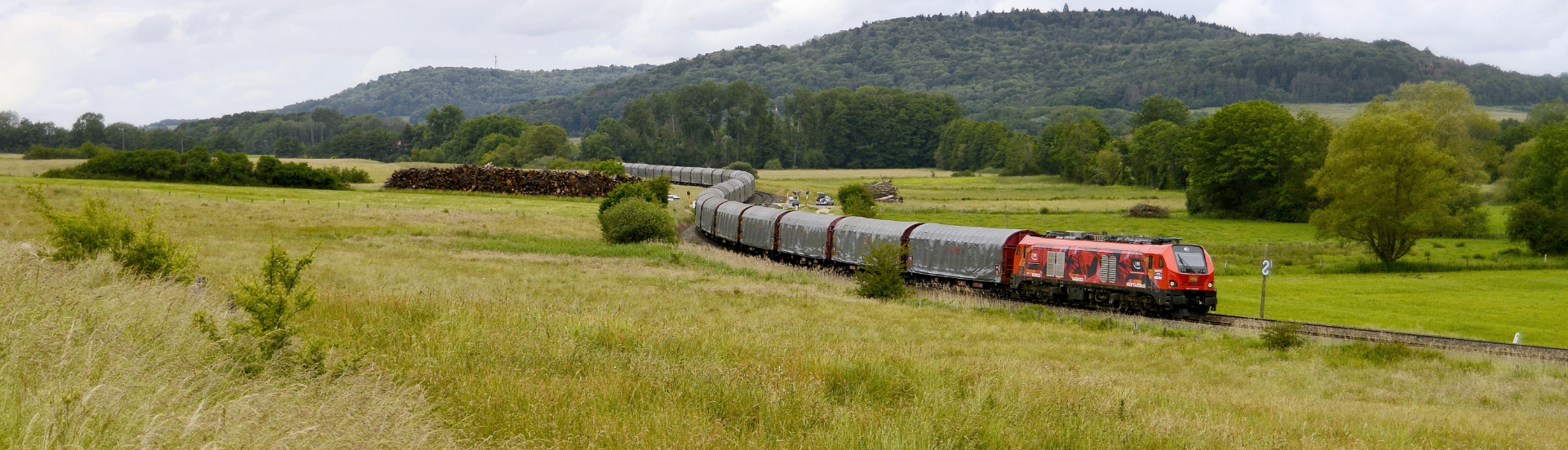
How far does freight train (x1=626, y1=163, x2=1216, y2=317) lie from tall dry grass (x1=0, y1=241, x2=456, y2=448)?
1004 inches

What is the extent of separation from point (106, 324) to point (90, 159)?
277 ft

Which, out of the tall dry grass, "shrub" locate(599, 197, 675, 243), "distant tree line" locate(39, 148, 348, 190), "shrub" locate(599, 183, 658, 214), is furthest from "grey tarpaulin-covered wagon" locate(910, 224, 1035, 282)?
"distant tree line" locate(39, 148, 348, 190)

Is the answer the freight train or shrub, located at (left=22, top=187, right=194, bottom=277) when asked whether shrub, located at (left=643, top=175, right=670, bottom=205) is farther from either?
shrub, located at (left=22, top=187, right=194, bottom=277)

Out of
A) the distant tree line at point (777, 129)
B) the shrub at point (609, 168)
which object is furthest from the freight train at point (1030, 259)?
the distant tree line at point (777, 129)

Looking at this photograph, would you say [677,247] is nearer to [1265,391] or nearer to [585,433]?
[1265,391]

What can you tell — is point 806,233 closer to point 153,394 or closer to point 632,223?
point 632,223

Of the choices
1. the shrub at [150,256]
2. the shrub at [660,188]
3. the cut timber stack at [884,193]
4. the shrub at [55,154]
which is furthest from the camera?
the cut timber stack at [884,193]

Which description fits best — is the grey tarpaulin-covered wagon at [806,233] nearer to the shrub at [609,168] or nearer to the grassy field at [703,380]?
the grassy field at [703,380]

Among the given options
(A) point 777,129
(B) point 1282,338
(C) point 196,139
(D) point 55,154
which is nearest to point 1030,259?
(B) point 1282,338

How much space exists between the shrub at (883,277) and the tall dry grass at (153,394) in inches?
897

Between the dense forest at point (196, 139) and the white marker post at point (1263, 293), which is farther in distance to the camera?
the dense forest at point (196, 139)

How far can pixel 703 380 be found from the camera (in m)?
9.57

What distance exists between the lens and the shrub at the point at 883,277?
31031 millimetres

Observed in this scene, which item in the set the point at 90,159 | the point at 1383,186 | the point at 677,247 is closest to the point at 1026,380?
the point at 677,247
